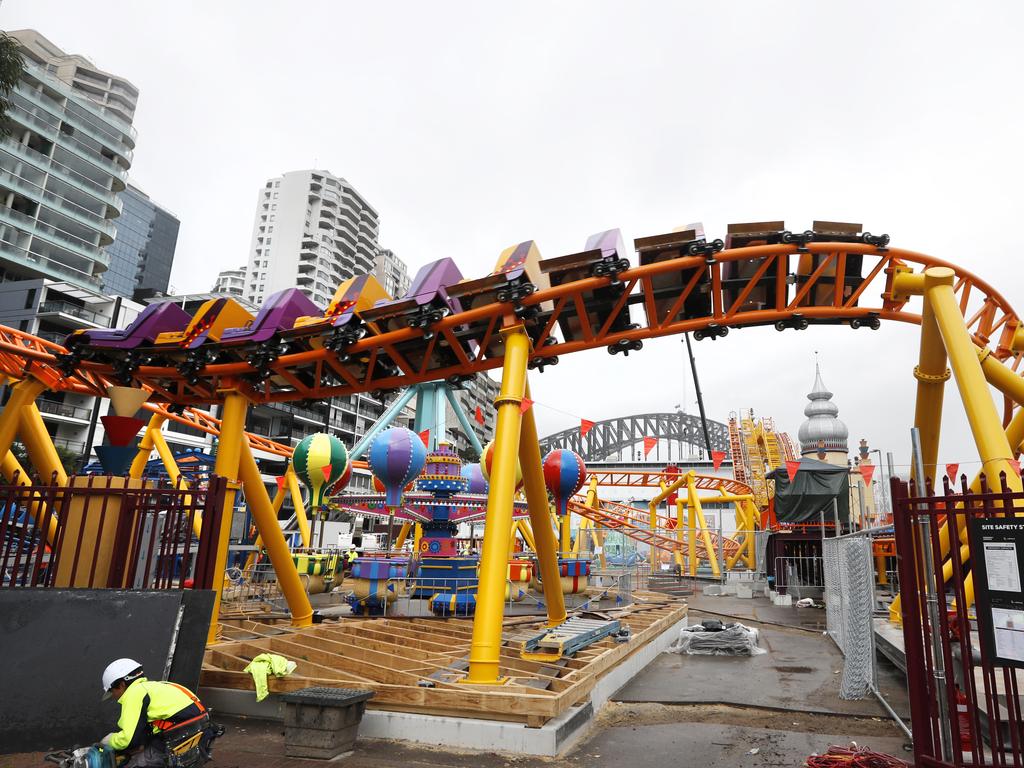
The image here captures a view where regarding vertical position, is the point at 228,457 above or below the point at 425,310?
below

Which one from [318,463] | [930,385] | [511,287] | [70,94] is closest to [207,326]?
[318,463]

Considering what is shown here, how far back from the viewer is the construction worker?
4.91 metres

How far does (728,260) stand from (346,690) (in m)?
7.24

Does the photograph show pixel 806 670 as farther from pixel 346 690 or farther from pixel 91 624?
pixel 91 624

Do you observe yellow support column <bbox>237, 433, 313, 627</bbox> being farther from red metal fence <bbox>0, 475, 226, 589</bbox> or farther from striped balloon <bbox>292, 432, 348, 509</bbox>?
striped balloon <bbox>292, 432, 348, 509</bbox>

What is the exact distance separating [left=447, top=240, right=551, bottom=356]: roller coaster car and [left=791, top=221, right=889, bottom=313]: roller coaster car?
12.0ft

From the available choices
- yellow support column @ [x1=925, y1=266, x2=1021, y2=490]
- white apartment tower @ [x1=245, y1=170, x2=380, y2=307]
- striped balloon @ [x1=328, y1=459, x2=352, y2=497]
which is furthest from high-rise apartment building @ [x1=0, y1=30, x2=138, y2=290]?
yellow support column @ [x1=925, y1=266, x2=1021, y2=490]

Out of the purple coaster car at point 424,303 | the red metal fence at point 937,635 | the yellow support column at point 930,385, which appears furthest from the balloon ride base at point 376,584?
the red metal fence at point 937,635

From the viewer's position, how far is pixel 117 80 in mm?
85438

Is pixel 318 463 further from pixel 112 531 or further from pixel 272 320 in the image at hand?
pixel 112 531

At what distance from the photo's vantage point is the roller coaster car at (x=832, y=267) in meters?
9.15

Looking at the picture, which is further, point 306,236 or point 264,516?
point 306,236

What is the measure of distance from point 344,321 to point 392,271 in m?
113

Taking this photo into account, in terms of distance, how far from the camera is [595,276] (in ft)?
31.1
